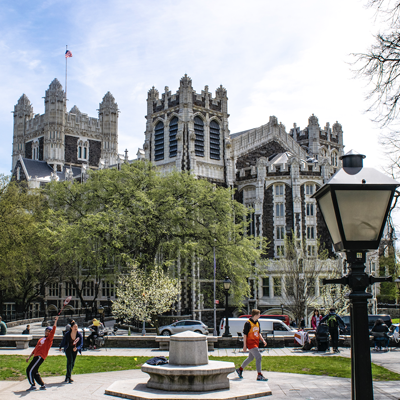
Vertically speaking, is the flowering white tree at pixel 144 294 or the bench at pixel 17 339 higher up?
the flowering white tree at pixel 144 294

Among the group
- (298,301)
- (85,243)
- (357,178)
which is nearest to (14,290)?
(85,243)

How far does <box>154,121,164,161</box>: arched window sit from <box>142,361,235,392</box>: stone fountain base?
36.3 m

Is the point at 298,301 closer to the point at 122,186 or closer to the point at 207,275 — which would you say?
the point at 207,275

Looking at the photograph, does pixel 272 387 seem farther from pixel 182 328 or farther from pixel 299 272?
pixel 299 272

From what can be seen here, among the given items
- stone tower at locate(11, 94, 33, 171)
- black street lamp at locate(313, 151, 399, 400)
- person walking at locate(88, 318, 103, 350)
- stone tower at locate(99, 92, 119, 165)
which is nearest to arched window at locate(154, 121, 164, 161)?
person walking at locate(88, 318, 103, 350)

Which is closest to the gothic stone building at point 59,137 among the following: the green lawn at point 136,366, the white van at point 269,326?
the white van at point 269,326

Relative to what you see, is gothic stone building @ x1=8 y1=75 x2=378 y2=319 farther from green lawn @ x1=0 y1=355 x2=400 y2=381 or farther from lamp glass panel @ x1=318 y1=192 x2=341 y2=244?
lamp glass panel @ x1=318 y1=192 x2=341 y2=244

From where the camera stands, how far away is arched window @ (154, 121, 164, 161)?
46250mm

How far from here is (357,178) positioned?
4.11 m

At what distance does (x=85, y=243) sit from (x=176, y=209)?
6.34 meters

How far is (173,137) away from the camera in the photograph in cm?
4547

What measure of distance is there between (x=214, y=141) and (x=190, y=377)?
122 feet

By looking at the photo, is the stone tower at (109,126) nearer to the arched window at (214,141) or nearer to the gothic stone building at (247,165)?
the gothic stone building at (247,165)

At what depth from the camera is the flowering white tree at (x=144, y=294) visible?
29125mm
